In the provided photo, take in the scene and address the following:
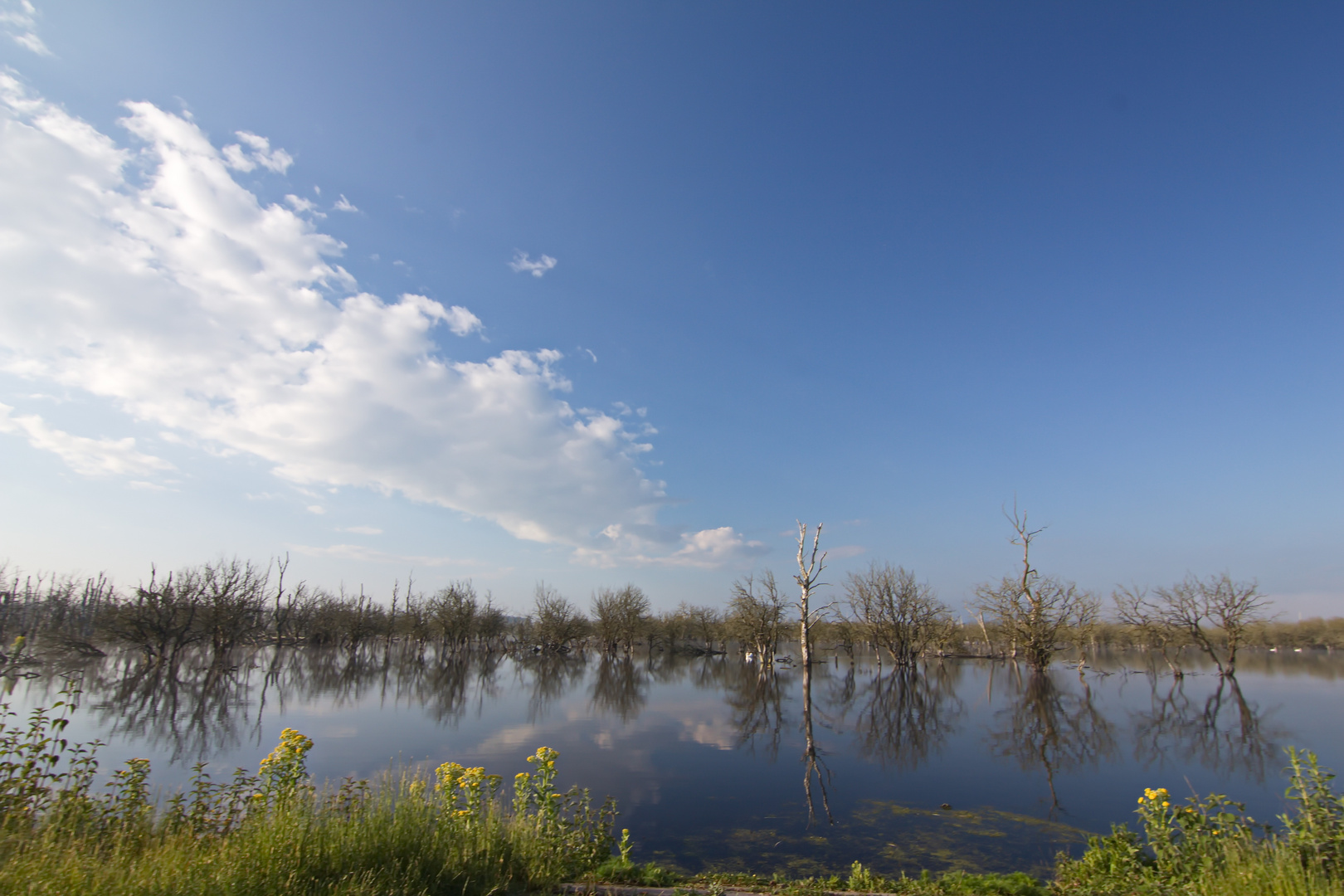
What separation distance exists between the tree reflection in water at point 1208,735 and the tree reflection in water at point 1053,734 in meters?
1.01

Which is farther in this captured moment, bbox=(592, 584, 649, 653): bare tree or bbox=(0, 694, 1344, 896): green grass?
bbox=(592, 584, 649, 653): bare tree

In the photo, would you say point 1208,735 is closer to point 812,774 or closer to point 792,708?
point 792,708

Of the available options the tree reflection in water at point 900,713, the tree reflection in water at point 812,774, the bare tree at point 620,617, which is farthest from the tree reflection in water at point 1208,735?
the bare tree at point 620,617

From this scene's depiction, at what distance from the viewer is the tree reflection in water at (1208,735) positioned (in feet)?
45.1

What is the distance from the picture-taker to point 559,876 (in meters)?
5.79

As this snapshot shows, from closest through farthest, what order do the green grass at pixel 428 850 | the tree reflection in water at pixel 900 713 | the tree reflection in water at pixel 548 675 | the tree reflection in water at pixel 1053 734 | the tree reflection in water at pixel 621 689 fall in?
the green grass at pixel 428 850
the tree reflection in water at pixel 1053 734
the tree reflection in water at pixel 900 713
the tree reflection in water at pixel 621 689
the tree reflection in water at pixel 548 675

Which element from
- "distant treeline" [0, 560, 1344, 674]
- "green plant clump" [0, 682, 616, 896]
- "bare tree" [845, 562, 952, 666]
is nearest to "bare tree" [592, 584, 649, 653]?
"distant treeline" [0, 560, 1344, 674]

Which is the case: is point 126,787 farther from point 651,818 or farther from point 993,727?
point 993,727

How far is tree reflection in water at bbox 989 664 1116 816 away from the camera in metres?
13.7

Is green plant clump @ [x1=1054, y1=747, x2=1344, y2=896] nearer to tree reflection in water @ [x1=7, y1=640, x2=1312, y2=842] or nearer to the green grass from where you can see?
the green grass

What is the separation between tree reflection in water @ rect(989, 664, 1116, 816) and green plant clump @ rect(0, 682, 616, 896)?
978 cm

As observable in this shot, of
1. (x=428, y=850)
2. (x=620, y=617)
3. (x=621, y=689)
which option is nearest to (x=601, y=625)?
(x=620, y=617)

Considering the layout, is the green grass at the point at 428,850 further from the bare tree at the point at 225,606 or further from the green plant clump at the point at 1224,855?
the bare tree at the point at 225,606

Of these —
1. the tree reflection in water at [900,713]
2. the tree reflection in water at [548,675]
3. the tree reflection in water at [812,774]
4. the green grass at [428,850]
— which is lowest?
the tree reflection in water at [548,675]
